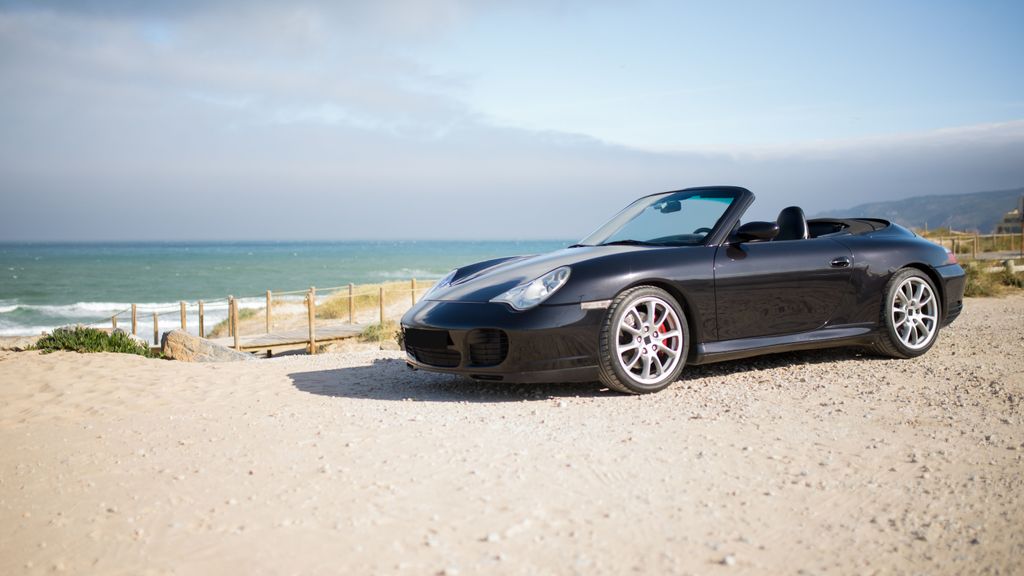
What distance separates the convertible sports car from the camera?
212 inches

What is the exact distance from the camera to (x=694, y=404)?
5.29 m

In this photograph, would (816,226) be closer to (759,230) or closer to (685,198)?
(685,198)

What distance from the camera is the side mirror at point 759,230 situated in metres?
5.86

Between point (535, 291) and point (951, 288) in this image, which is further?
point (951, 288)

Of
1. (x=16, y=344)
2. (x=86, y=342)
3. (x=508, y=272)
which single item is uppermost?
(x=508, y=272)

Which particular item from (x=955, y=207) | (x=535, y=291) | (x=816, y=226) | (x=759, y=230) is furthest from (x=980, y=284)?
(x=955, y=207)

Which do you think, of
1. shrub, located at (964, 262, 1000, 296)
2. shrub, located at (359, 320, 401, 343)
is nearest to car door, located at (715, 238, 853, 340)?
shrub, located at (964, 262, 1000, 296)

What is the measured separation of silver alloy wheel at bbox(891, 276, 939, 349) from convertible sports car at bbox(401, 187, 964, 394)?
0.01 metres

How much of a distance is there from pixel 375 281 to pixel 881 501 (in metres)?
55.1

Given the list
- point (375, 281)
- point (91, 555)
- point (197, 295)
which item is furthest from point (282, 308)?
point (91, 555)

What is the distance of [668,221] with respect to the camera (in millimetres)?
6531

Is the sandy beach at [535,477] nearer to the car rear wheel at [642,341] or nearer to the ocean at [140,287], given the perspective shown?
the car rear wheel at [642,341]

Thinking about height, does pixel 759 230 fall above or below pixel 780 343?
above

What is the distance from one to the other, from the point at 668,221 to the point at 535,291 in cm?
165
